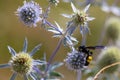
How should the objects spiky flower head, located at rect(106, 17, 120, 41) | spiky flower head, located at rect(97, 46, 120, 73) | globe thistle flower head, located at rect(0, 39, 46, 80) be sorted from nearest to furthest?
globe thistle flower head, located at rect(0, 39, 46, 80)
spiky flower head, located at rect(97, 46, 120, 73)
spiky flower head, located at rect(106, 17, 120, 41)

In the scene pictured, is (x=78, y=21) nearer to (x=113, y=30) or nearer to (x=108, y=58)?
(x=108, y=58)

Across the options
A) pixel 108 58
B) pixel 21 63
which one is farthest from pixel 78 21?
pixel 108 58

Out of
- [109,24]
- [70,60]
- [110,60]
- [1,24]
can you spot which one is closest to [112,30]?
[109,24]

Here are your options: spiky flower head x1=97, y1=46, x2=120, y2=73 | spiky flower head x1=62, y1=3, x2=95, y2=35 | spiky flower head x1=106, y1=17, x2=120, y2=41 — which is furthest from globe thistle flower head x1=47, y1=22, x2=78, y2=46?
spiky flower head x1=106, y1=17, x2=120, y2=41

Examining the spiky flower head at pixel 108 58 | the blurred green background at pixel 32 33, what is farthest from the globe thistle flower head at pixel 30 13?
the blurred green background at pixel 32 33

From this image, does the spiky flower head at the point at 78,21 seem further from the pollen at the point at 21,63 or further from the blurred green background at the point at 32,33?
the blurred green background at the point at 32,33

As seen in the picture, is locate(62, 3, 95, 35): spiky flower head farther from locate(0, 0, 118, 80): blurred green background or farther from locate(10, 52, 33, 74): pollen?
locate(0, 0, 118, 80): blurred green background

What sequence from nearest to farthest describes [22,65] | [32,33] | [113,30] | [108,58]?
[22,65] < [108,58] < [113,30] < [32,33]
